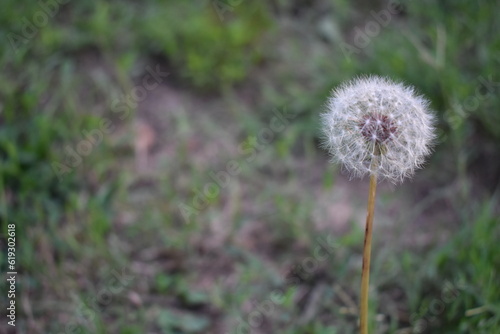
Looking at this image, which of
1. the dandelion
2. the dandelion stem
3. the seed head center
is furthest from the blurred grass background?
the seed head center

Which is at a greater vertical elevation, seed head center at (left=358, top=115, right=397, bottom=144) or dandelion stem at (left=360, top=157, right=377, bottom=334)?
seed head center at (left=358, top=115, right=397, bottom=144)

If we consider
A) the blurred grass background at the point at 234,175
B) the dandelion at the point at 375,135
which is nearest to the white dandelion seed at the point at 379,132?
the dandelion at the point at 375,135

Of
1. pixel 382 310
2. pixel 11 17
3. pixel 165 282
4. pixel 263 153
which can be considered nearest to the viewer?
pixel 382 310

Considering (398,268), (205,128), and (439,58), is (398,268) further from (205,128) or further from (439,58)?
(205,128)

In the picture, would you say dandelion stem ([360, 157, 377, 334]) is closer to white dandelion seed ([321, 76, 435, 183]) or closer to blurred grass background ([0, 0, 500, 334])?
white dandelion seed ([321, 76, 435, 183])

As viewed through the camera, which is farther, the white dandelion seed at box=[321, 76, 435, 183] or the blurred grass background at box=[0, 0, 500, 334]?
the blurred grass background at box=[0, 0, 500, 334]

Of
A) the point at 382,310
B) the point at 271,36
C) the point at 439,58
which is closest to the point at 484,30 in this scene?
the point at 439,58
